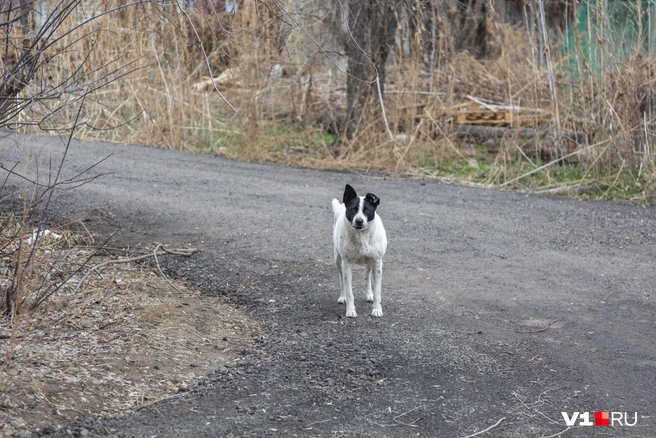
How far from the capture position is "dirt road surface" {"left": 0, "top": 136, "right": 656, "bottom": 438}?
455 cm

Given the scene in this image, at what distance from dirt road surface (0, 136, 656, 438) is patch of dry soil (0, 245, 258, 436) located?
18 cm

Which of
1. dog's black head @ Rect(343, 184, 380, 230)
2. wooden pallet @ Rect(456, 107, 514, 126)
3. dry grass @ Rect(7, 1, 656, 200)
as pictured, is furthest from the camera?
wooden pallet @ Rect(456, 107, 514, 126)

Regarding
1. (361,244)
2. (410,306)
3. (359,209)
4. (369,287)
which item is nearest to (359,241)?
(361,244)

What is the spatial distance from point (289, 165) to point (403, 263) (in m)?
6.65

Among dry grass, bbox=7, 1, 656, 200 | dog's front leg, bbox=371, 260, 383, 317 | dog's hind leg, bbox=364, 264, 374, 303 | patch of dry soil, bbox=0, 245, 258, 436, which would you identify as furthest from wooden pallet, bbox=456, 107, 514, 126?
patch of dry soil, bbox=0, 245, 258, 436

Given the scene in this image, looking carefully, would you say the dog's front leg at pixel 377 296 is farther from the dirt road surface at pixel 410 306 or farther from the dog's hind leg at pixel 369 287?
the dog's hind leg at pixel 369 287

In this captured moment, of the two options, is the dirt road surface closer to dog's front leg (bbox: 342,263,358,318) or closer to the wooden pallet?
dog's front leg (bbox: 342,263,358,318)

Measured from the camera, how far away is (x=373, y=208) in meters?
6.45

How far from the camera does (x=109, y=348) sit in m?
5.28

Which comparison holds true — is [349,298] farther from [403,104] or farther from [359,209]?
[403,104]

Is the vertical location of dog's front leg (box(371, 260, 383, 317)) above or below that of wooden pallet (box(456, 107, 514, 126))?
below

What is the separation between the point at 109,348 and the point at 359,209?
222 cm

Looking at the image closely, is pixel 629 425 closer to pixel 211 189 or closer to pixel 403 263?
pixel 403 263

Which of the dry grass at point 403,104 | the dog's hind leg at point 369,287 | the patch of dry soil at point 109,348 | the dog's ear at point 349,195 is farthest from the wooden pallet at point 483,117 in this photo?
the patch of dry soil at point 109,348
